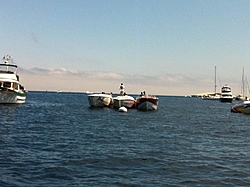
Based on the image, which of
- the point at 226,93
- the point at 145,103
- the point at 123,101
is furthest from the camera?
the point at 226,93

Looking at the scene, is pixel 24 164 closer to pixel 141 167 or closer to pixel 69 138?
pixel 141 167

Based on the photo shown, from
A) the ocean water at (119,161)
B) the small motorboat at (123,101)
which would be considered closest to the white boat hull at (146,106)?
Result: the small motorboat at (123,101)

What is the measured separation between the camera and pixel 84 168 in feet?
45.9

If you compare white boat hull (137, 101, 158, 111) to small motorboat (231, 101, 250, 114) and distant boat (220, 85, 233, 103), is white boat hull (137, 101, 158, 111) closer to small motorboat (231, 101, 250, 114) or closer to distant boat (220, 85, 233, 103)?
small motorboat (231, 101, 250, 114)

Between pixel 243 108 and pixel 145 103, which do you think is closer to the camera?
pixel 145 103

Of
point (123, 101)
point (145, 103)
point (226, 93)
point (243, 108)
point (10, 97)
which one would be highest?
point (226, 93)

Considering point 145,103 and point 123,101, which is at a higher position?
point 123,101

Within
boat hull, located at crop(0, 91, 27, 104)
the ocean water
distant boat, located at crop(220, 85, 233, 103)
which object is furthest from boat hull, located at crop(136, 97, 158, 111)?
distant boat, located at crop(220, 85, 233, 103)

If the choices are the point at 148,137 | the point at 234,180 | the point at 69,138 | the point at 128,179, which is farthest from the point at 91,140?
the point at 234,180

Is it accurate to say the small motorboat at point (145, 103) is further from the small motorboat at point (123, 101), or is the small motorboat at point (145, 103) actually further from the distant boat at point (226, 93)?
the distant boat at point (226, 93)

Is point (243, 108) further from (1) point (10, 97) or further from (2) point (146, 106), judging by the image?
(1) point (10, 97)

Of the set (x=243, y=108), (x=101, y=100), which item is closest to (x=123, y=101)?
(x=101, y=100)

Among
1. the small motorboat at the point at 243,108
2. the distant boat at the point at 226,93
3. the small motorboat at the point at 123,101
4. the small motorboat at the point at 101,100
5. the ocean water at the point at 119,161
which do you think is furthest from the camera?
the distant boat at the point at 226,93

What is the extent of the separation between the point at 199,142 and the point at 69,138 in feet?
32.4
